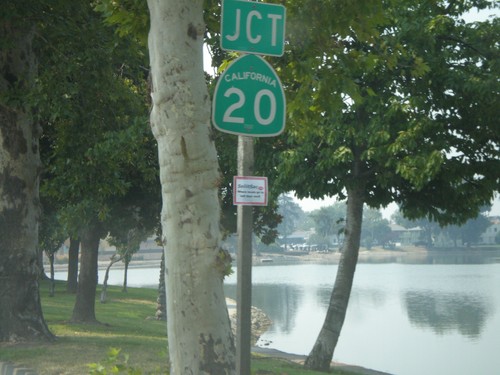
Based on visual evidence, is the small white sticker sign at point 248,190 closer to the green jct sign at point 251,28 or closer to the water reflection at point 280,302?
the green jct sign at point 251,28

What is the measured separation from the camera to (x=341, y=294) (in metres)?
16.3

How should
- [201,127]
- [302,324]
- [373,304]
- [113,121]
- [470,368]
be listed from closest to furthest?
[201,127] < [113,121] < [470,368] < [302,324] < [373,304]

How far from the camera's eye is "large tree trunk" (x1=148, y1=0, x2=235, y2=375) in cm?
612

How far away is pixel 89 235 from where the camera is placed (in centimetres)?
2367

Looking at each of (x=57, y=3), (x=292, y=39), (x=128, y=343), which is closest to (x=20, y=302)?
(x=128, y=343)

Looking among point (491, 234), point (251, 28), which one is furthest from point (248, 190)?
point (491, 234)

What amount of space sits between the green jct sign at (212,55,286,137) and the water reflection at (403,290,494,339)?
22.7 metres

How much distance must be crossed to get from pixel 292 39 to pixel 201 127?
133 inches

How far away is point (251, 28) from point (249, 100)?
63 cm

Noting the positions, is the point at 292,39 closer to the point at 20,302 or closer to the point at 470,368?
the point at 20,302

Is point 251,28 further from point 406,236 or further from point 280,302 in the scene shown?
point 406,236

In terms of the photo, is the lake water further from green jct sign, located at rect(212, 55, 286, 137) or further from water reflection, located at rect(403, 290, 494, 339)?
green jct sign, located at rect(212, 55, 286, 137)

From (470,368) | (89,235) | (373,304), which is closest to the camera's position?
(470,368)

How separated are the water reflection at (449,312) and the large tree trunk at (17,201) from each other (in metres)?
17.9
